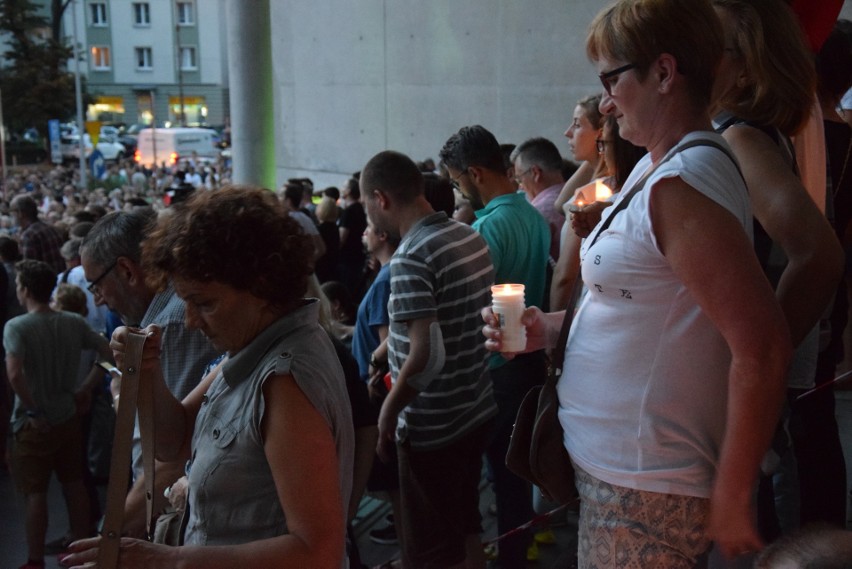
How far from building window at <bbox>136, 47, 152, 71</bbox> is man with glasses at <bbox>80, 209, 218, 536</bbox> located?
62268 mm

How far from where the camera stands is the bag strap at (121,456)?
1.76m

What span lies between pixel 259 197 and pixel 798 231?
3.85 feet

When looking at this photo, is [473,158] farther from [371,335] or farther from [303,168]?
[303,168]

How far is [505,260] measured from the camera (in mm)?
4367

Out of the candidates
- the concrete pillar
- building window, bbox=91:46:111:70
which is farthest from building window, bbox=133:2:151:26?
the concrete pillar

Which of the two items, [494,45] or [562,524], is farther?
[494,45]

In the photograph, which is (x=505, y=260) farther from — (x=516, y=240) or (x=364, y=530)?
(x=364, y=530)

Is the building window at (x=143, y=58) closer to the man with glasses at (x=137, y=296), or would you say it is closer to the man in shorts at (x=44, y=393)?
the man in shorts at (x=44, y=393)

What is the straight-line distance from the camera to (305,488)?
1.73m

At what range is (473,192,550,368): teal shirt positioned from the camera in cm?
435

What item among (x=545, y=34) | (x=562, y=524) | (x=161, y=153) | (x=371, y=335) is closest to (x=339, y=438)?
(x=371, y=335)

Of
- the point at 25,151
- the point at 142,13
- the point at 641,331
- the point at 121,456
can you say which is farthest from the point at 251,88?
the point at 142,13

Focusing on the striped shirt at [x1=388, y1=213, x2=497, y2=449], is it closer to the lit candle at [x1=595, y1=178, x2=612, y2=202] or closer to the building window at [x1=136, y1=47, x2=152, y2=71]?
the lit candle at [x1=595, y1=178, x2=612, y2=202]

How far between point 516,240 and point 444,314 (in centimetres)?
77
